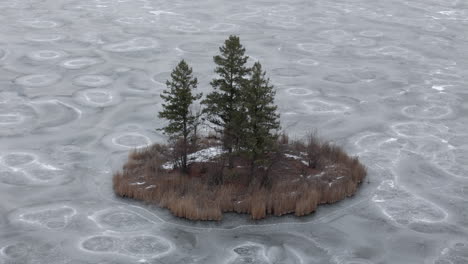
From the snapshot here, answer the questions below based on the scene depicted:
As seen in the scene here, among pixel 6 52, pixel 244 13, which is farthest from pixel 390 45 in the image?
pixel 6 52

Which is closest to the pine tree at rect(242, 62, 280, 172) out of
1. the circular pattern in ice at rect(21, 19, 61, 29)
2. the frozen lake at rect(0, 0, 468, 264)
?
the frozen lake at rect(0, 0, 468, 264)

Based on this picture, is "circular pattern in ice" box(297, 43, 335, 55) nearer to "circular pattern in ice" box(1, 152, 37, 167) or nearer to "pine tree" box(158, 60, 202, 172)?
"pine tree" box(158, 60, 202, 172)

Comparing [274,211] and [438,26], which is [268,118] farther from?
[438,26]

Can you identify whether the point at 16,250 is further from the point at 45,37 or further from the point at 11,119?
the point at 45,37

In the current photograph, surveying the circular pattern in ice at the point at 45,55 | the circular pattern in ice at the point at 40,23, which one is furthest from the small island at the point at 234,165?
the circular pattern in ice at the point at 40,23

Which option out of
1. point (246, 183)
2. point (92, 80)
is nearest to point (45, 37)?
point (92, 80)

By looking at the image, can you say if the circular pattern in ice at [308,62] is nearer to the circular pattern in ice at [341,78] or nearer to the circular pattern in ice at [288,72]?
the circular pattern in ice at [288,72]

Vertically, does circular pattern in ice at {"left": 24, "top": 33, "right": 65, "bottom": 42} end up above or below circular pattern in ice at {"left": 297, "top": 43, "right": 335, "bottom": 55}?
above
